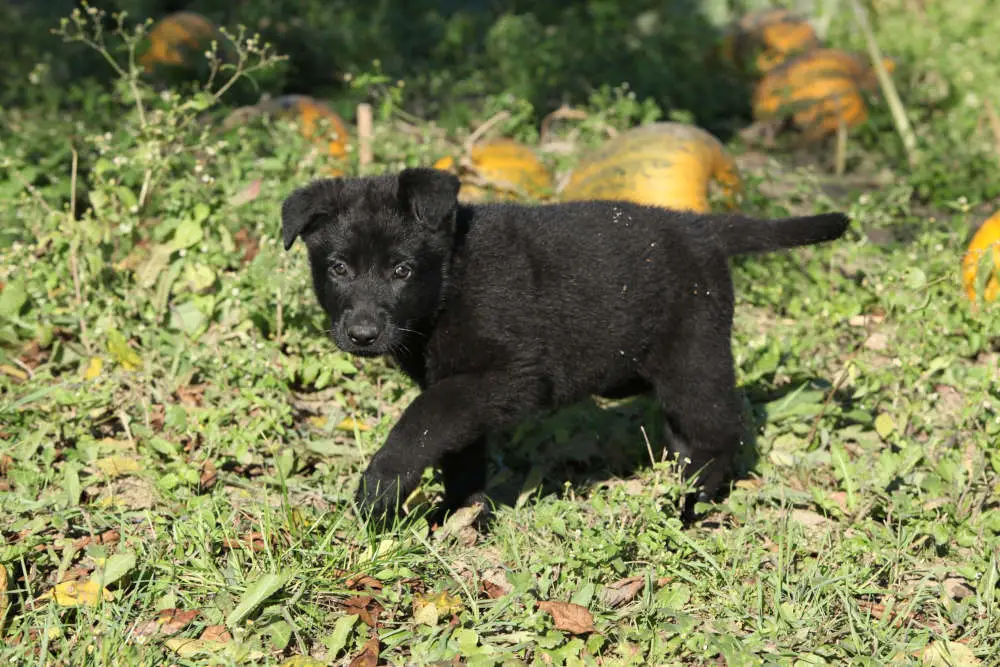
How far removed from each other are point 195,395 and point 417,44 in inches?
251

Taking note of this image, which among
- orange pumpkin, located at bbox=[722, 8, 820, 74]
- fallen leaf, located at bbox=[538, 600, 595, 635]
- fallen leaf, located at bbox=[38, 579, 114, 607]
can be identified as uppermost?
orange pumpkin, located at bbox=[722, 8, 820, 74]

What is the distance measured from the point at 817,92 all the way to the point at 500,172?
3286mm

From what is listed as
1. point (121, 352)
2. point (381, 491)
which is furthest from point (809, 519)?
point (121, 352)

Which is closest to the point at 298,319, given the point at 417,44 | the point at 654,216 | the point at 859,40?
the point at 654,216

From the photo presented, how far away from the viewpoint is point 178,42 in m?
9.11

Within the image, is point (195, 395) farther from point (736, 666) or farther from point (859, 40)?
point (859, 40)

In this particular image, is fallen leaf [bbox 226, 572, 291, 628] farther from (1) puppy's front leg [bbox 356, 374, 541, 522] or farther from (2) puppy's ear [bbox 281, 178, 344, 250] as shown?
(2) puppy's ear [bbox 281, 178, 344, 250]

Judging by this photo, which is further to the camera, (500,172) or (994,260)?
(500,172)

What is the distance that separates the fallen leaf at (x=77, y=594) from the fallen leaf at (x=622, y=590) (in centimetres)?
169

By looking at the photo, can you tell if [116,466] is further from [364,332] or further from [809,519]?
[809,519]

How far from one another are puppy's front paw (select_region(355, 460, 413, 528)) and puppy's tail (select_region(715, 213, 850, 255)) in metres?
1.75

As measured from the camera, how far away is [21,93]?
9367mm

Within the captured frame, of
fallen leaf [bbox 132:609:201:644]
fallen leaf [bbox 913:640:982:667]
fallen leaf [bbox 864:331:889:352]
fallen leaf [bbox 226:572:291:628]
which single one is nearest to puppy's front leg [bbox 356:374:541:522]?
fallen leaf [bbox 226:572:291:628]

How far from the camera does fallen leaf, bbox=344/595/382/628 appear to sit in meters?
4.02
